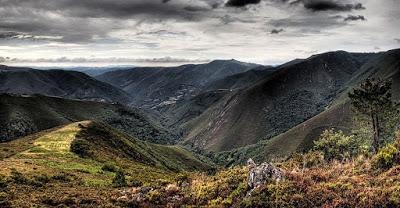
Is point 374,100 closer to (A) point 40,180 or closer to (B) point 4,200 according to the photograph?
(A) point 40,180

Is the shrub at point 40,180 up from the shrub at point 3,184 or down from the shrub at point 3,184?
down

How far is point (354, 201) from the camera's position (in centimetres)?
2231

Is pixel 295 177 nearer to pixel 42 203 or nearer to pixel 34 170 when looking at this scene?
pixel 42 203

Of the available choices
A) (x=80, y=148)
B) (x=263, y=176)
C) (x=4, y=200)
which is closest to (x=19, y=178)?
(x=4, y=200)

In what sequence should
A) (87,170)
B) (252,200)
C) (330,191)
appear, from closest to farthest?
(330,191) < (252,200) < (87,170)

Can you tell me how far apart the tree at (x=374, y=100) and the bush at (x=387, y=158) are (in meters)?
50.2

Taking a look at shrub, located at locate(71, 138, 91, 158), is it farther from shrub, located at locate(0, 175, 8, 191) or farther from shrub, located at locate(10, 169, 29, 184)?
shrub, located at locate(0, 175, 8, 191)

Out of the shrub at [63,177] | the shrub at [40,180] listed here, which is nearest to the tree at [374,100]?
the shrub at [63,177]

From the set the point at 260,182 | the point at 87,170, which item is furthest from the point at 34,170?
the point at 260,182

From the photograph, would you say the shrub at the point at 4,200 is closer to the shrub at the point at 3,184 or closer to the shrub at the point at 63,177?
the shrub at the point at 3,184

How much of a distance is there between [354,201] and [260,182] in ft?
23.4

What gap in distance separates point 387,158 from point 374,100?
53.2m

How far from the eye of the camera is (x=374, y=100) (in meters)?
75.6

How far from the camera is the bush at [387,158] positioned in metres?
27.1
